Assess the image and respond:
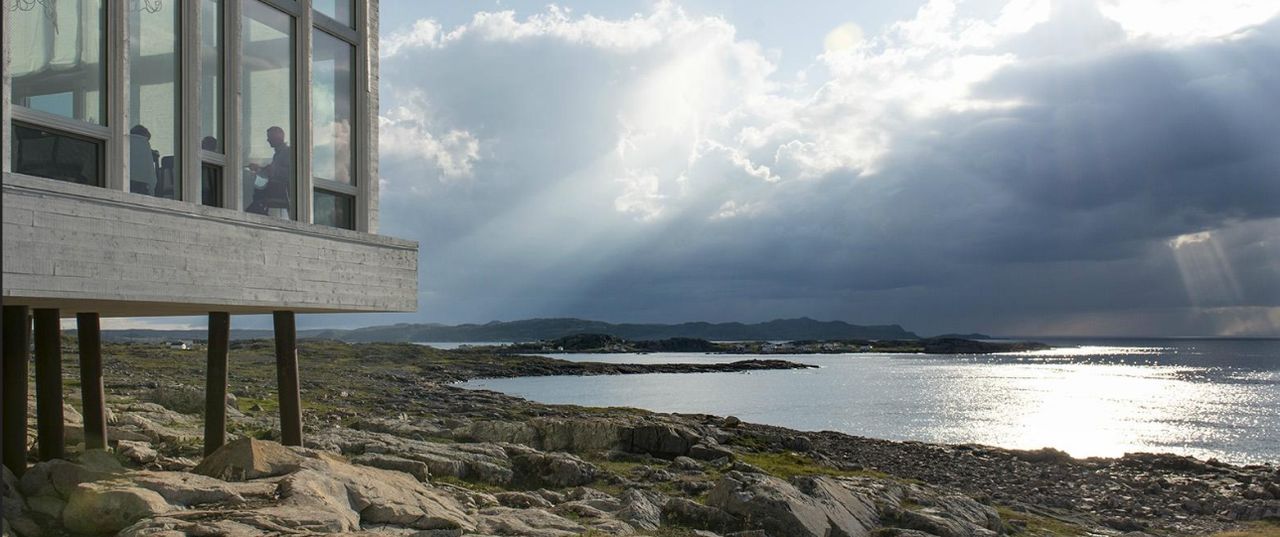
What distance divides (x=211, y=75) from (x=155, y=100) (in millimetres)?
1297

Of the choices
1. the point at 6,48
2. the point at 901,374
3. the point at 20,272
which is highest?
the point at 6,48

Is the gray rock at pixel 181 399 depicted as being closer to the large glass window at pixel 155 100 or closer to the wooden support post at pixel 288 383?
the wooden support post at pixel 288 383

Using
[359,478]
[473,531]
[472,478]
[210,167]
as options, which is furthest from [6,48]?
[472,478]

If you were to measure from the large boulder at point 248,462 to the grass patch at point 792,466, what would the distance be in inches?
957

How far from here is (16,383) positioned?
17.8 metres

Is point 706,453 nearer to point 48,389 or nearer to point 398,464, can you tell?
point 398,464

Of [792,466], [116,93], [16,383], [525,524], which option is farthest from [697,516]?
[792,466]

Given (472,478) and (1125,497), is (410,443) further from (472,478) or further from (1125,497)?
(1125,497)

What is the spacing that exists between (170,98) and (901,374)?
155908 millimetres

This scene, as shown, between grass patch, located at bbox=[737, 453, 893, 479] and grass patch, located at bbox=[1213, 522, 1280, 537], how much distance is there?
12263 millimetres

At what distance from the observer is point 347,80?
19.7 metres

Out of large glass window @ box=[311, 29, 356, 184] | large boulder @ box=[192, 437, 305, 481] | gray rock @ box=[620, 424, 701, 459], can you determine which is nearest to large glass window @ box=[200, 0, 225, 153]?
large glass window @ box=[311, 29, 356, 184]

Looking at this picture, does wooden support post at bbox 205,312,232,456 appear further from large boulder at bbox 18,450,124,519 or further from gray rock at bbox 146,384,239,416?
gray rock at bbox 146,384,239,416

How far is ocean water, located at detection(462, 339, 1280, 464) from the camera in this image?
6838 cm
